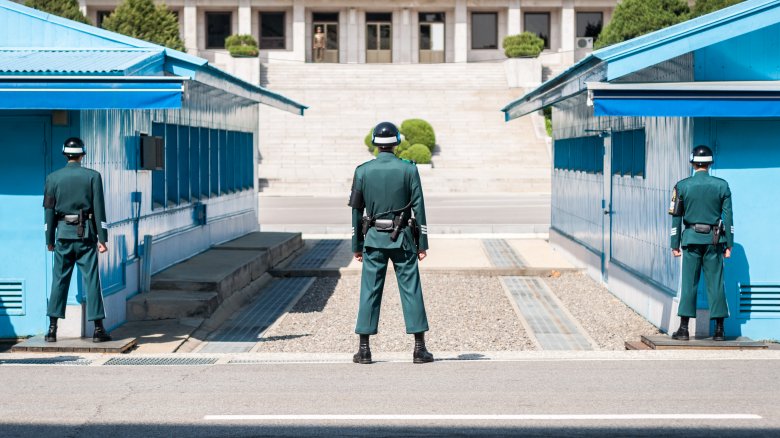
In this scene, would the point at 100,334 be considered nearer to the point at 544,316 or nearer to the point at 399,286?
the point at 399,286

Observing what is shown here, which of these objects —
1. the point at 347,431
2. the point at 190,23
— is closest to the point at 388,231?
the point at 347,431

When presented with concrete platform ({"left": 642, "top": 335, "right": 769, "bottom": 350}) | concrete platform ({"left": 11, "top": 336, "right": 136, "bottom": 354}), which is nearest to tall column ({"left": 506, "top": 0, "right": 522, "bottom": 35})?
concrete platform ({"left": 642, "top": 335, "right": 769, "bottom": 350})

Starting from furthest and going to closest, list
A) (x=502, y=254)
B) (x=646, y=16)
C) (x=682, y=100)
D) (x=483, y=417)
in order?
(x=646, y=16)
(x=502, y=254)
(x=682, y=100)
(x=483, y=417)

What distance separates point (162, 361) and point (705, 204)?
5091mm

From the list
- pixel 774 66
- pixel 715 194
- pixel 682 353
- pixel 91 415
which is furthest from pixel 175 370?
pixel 774 66

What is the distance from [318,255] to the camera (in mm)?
20547

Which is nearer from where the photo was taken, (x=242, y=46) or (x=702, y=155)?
(x=702, y=155)

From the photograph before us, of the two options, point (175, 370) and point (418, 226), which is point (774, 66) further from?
point (175, 370)

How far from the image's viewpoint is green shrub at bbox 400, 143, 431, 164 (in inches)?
1655

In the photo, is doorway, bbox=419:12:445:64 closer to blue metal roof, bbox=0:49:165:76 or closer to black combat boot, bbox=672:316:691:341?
blue metal roof, bbox=0:49:165:76

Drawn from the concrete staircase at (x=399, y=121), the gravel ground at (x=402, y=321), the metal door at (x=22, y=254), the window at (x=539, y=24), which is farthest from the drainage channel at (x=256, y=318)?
the window at (x=539, y=24)

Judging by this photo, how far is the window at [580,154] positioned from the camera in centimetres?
1656

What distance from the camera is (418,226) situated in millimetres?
9391

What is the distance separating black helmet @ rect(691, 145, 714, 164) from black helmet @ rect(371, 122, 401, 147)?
3056mm
